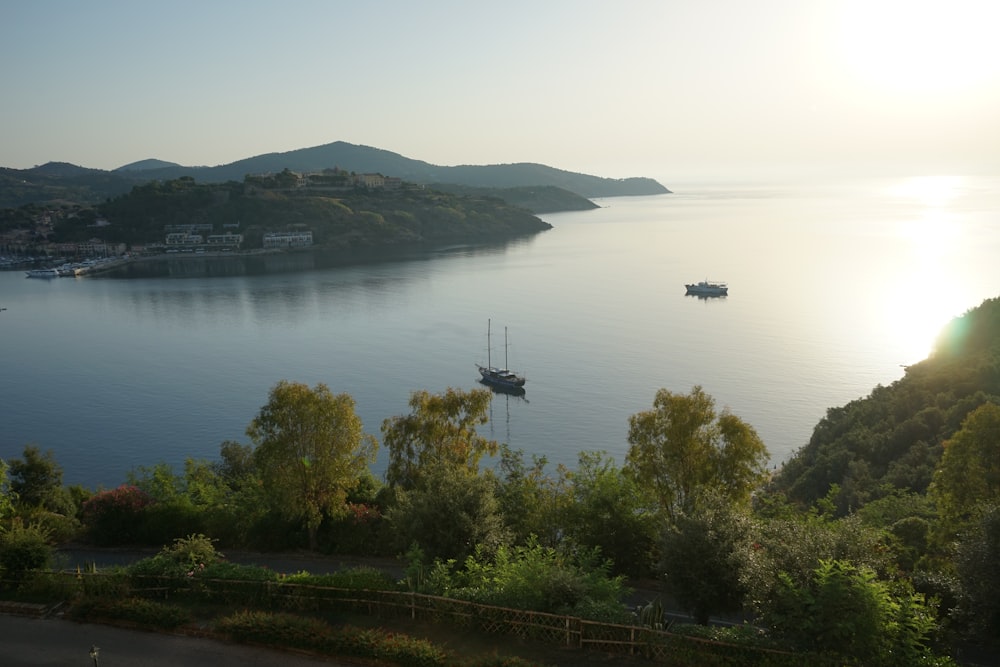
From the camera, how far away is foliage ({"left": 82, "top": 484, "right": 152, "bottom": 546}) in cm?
1484

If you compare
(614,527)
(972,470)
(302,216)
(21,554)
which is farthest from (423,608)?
(302,216)

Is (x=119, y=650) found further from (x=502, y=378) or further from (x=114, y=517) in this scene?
(x=502, y=378)

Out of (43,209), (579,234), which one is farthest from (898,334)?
(43,209)

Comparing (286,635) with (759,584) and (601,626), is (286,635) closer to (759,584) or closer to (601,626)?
(601,626)

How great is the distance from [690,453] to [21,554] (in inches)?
445

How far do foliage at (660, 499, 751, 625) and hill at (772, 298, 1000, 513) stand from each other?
10915 mm

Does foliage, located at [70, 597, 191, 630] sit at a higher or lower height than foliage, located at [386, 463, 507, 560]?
lower

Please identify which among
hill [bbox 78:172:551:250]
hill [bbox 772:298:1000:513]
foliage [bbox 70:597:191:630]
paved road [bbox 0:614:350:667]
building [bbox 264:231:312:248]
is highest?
hill [bbox 78:172:551:250]

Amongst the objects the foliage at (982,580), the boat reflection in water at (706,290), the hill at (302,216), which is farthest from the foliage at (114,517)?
the hill at (302,216)

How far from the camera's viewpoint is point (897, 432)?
23.0 m

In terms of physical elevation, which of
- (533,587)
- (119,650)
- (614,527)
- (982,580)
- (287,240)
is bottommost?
(614,527)

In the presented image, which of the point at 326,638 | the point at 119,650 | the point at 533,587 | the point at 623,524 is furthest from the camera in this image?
the point at 623,524

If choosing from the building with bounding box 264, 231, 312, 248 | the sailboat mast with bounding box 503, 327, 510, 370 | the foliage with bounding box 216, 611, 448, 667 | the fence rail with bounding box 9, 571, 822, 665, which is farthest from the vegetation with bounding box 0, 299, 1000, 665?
the building with bounding box 264, 231, 312, 248

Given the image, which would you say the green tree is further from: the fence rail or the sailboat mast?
the sailboat mast
